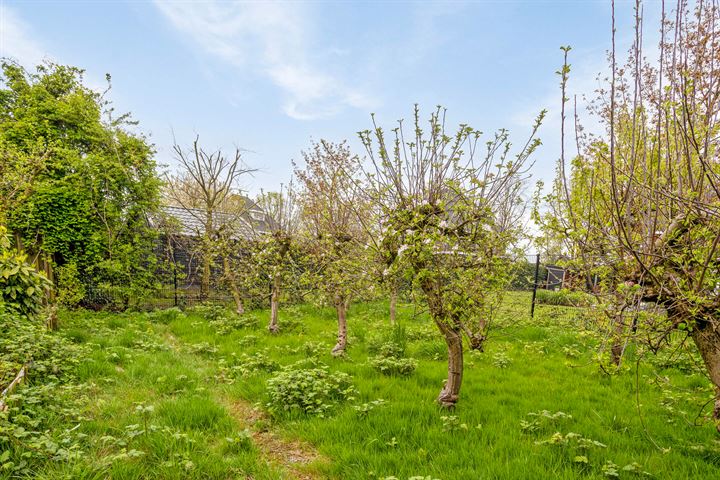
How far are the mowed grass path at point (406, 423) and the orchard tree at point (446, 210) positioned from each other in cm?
82

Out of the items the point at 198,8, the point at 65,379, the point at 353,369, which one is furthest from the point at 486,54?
the point at 65,379

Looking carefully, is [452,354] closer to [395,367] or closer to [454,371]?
[454,371]

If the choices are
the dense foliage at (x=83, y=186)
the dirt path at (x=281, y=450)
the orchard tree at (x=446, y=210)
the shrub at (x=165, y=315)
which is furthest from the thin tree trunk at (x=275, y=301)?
the dense foliage at (x=83, y=186)

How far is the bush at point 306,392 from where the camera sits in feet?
13.3

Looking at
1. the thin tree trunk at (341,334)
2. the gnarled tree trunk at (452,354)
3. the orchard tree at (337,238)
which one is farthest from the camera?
the thin tree trunk at (341,334)

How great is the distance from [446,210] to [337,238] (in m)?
2.72

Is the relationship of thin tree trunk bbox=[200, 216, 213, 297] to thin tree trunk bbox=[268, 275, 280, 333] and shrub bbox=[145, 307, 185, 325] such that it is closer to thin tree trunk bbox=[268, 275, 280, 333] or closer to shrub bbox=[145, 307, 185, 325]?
shrub bbox=[145, 307, 185, 325]

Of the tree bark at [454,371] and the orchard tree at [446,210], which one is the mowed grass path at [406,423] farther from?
the orchard tree at [446,210]

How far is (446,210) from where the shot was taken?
3816 mm

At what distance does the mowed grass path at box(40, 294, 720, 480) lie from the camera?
2877 mm

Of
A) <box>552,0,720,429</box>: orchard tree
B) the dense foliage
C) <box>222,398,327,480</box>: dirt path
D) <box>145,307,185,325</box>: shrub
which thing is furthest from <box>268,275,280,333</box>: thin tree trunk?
<box>552,0,720,429</box>: orchard tree

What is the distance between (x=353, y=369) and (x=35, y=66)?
13071 mm

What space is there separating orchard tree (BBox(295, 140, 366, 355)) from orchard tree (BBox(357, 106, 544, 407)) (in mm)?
676

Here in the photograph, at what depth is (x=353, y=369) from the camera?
534cm
